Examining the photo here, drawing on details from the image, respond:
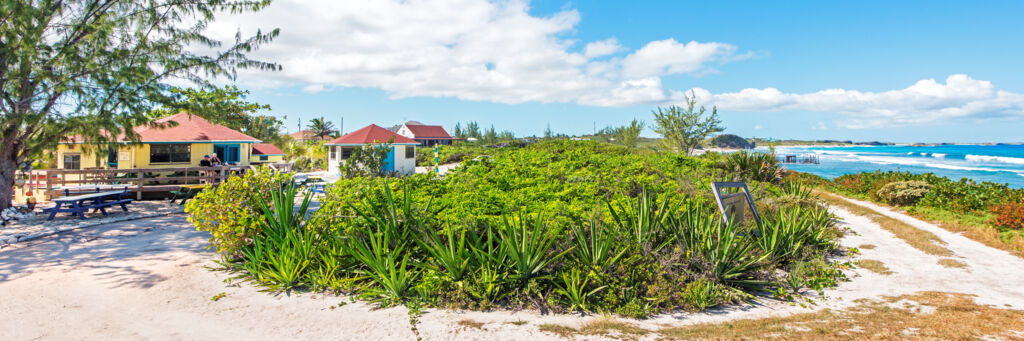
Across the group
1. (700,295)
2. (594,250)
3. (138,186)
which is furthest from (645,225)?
(138,186)

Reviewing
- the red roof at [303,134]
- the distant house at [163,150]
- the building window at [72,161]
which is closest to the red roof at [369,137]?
the distant house at [163,150]

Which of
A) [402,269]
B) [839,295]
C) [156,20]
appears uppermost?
[156,20]

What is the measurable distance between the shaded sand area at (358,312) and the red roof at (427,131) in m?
64.9

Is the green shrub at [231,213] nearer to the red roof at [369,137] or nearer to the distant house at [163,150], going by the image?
the distant house at [163,150]

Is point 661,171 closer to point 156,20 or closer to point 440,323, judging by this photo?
point 440,323

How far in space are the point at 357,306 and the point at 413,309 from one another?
2.46ft

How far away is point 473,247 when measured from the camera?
6062mm

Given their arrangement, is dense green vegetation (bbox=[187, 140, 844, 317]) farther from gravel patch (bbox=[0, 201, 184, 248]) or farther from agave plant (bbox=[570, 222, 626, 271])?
gravel patch (bbox=[0, 201, 184, 248])

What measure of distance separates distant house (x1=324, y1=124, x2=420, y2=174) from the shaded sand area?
1746 centimetres

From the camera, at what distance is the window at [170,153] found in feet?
64.4

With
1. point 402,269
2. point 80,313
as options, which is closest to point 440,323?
point 402,269

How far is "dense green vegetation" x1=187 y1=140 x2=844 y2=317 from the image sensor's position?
231 inches

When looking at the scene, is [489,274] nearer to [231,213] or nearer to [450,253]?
[450,253]

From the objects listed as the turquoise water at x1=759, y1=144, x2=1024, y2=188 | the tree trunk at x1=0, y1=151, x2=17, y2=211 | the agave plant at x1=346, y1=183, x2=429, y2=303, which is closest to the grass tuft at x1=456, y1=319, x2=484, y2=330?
the agave plant at x1=346, y1=183, x2=429, y2=303
